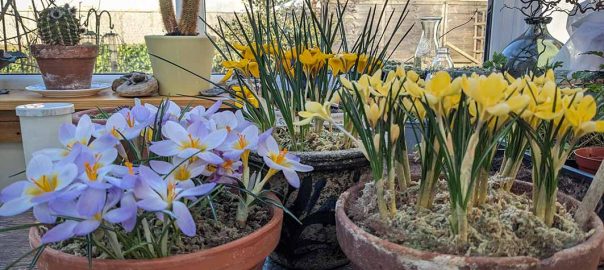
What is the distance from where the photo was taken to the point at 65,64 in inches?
52.0

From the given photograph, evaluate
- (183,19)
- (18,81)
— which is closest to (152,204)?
(183,19)

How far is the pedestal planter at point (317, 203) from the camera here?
19.1 inches

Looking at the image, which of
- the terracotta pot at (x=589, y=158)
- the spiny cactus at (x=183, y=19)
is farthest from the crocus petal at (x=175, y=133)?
the spiny cactus at (x=183, y=19)

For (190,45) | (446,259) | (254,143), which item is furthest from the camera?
(190,45)

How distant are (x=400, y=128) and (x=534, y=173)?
11cm

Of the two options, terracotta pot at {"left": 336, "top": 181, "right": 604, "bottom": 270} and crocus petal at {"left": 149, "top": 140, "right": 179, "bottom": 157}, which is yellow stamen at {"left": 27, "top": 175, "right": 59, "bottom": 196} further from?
terracotta pot at {"left": 336, "top": 181, "right": 604, "bottom": 270}

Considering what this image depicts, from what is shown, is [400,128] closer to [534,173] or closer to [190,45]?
[534,173]

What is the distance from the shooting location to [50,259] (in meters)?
0.35

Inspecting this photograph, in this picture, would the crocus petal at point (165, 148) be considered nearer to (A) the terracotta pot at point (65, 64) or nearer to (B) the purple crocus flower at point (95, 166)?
(B) the purple crocus flower at point (95, 166)

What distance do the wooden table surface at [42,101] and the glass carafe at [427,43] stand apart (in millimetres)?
564

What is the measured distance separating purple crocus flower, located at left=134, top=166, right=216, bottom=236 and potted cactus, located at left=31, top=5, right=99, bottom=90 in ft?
3.72

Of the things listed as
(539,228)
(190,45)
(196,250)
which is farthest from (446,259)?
(190,45)

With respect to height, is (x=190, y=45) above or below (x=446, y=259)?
above

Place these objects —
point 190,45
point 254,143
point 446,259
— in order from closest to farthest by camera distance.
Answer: point 446,259
point 254,143
point 190,45
